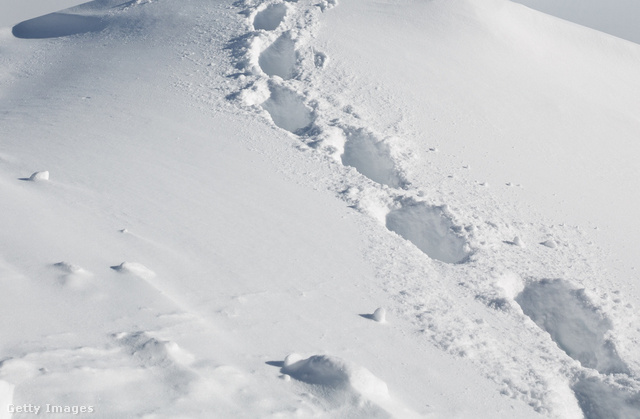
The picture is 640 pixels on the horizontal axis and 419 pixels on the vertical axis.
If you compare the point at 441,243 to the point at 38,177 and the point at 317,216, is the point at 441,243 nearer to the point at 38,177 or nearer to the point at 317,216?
the point at 317,216

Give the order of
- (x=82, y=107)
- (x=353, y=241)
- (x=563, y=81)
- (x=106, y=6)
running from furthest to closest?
(x=106, y=6)
(x=563, y=81)
(x=82, y=107)
(x=353, y=241)

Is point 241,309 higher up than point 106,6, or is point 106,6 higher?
point 106,6

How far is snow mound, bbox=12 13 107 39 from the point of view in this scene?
366 inches

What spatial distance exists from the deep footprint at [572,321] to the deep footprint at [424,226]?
2.75ft

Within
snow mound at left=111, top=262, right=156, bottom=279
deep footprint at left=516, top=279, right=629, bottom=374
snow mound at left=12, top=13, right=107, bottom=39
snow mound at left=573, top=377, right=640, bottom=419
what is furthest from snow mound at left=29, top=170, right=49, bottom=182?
snow mound at left=12, top=13, right=107, bottom=39

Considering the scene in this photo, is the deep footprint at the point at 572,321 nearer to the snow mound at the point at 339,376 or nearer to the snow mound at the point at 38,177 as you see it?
the snow mound at the point at 339,376

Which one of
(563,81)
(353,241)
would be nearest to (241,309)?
(353,241)

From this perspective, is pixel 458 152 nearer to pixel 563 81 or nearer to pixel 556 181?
pixel 556 181

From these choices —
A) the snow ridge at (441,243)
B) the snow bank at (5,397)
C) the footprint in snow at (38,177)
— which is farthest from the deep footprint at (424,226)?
the snow bank at (5,397)

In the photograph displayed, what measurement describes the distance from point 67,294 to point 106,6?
8.27 metres

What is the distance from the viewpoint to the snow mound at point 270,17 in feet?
28.3

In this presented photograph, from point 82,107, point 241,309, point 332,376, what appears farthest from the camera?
point 82,107

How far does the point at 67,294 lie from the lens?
3.06 meters
